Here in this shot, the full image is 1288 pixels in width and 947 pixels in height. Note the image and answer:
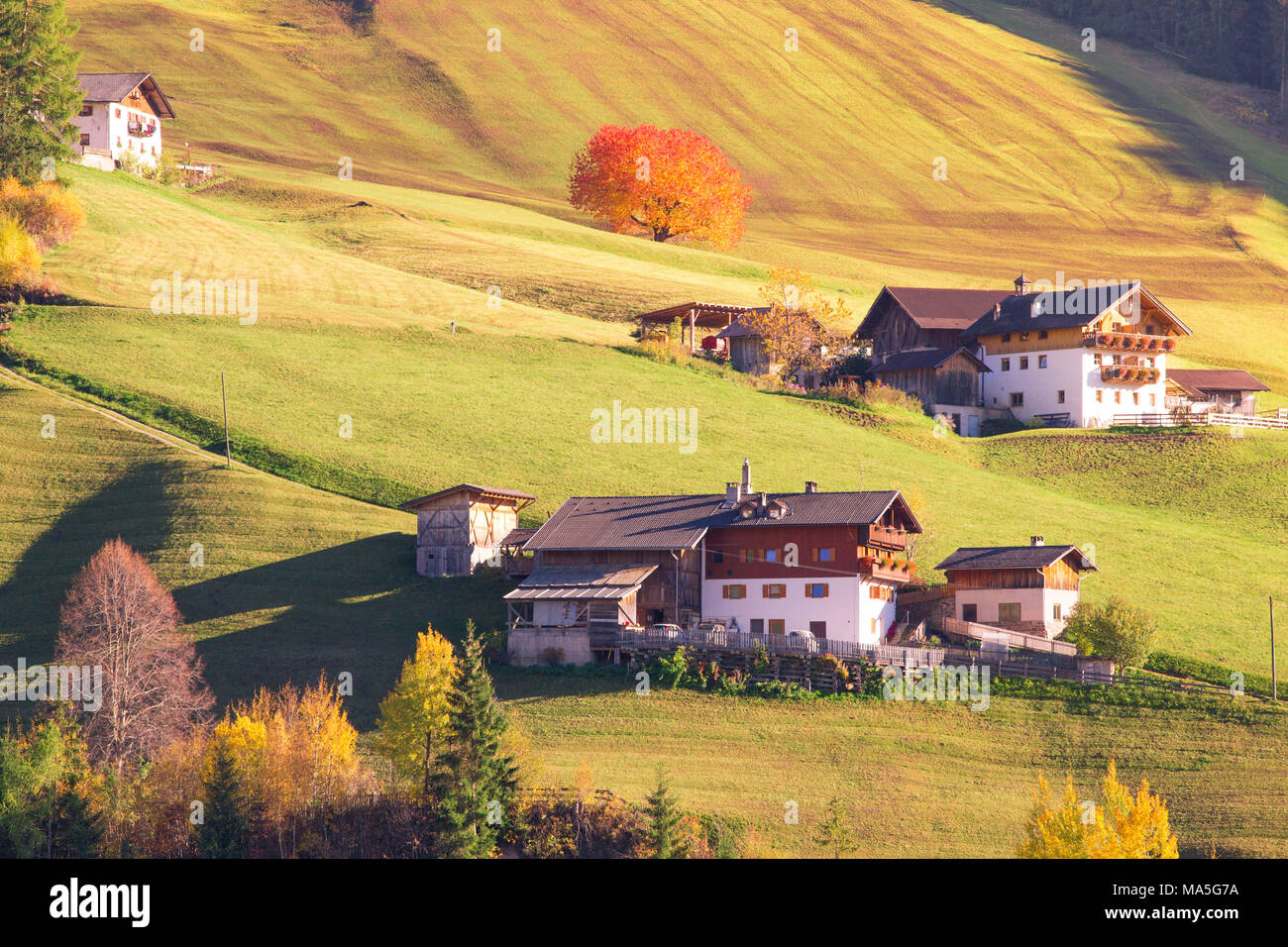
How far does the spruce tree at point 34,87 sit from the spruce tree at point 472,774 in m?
78.5

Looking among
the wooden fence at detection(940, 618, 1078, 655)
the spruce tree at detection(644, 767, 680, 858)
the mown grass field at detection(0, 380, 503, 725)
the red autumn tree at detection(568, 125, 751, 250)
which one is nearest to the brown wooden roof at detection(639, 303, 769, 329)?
the mown grass field at detection(0, 380, 503, 725)

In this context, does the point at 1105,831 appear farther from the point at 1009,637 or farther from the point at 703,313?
the point at 703,313

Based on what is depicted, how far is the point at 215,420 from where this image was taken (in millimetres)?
80312

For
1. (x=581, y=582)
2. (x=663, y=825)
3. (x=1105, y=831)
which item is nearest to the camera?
(x=1105, y=831)

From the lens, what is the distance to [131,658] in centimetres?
5456

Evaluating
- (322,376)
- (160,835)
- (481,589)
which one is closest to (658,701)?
(481,589)

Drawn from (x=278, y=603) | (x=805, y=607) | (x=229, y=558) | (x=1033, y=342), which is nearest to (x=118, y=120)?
(x=229, y=558)

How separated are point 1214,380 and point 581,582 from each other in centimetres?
6676

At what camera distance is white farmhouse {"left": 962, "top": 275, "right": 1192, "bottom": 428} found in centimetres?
10062

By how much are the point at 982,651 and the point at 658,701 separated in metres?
13.6

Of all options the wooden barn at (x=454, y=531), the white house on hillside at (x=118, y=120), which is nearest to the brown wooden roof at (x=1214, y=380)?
the wooden barn at (x=454, y=531)

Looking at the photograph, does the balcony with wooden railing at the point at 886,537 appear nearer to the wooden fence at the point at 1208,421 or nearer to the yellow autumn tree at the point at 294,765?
the yellow autumn tree at the point at 294,765

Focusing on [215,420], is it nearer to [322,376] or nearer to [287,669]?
[322,376]

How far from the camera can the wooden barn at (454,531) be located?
66625mm
